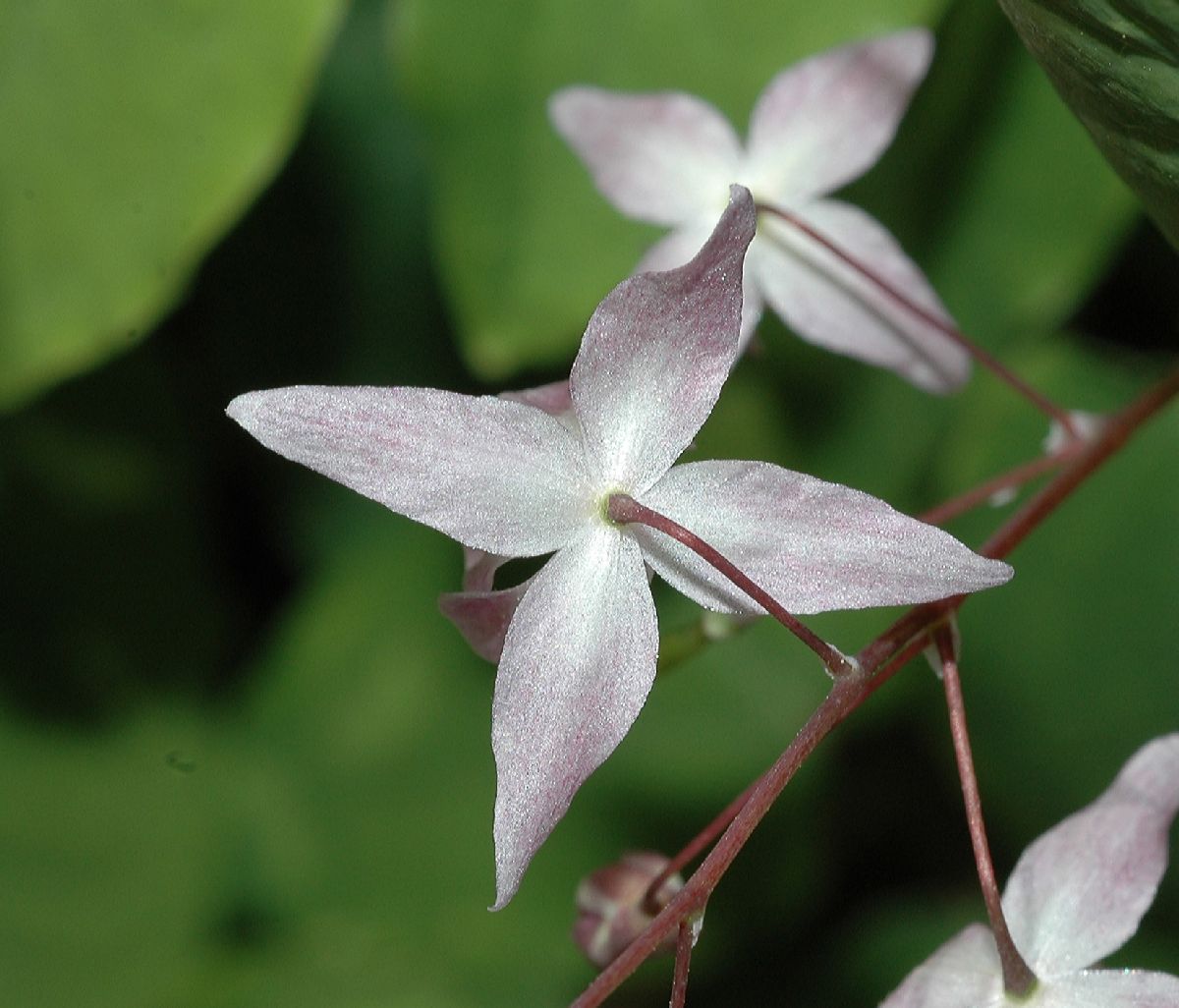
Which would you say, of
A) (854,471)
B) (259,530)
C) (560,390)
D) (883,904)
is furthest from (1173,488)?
(259,530)

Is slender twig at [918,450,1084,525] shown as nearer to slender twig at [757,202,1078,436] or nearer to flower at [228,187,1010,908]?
slender twig at [757,202,1078,436]

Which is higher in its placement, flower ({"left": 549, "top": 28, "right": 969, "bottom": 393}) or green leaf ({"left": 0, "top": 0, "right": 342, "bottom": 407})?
flower ({"left": 549, "top": 28, "right": 969, "bottom": 393})

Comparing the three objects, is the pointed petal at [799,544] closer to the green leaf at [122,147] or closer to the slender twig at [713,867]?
the slender twig at [713,867]

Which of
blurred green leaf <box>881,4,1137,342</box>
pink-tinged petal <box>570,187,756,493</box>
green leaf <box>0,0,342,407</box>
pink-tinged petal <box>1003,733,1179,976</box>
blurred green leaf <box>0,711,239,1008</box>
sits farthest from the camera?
blurred green leaf <box>0,711,239,1008</box>

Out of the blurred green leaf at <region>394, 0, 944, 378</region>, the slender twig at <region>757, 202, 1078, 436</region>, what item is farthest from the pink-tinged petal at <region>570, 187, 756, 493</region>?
the blurred green leaf at <region>394, 0, 944, 378</region>

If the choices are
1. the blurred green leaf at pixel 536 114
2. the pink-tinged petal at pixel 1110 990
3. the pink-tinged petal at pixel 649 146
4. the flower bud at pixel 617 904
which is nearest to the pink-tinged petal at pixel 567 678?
the flower bud at pixel 617 904

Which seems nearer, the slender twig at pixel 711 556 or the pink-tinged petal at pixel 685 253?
the slender twig at pixel 711 556
